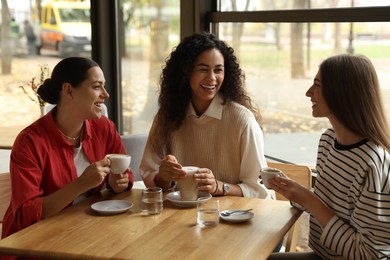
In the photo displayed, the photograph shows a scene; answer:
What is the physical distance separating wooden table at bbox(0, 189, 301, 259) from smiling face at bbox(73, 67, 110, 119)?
40 cm

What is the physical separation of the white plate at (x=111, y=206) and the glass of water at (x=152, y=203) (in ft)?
0.22

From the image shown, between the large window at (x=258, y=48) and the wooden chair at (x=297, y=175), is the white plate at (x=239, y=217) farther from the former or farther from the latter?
the large window at (x=258, y=48)

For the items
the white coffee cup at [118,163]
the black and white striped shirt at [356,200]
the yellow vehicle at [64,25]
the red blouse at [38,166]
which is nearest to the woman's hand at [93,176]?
the white coffee cup at [118,163]

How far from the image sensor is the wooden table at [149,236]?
178 cm

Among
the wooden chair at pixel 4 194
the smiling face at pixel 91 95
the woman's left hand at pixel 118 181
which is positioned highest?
the smiling face at pixel 91 95

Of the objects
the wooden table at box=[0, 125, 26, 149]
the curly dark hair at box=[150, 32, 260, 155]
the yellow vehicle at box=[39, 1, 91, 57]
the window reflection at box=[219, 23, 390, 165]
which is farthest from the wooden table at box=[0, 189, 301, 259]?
the yellow vehicle at box=[39, 1, 91, 57]

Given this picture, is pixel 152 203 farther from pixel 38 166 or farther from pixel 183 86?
pixel 183 86

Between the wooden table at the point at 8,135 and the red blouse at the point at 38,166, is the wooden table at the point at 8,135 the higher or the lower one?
the lower one

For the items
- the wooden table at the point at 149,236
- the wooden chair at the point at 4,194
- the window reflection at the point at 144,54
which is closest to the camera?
the wooden table at the point at 149,236

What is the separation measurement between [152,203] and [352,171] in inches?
27.5

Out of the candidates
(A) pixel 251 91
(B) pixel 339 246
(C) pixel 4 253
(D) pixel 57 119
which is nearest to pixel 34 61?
(A) pixel 251 91

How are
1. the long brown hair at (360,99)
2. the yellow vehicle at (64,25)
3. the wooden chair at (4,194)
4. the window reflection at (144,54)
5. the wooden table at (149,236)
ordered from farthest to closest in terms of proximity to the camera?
the yellow vehicle at (64,25), the window reflection at (144,54), the wooden chair at (4,194), the long brown hair at (360,99), the wooden table at (149,236)

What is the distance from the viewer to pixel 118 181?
7.88 ft

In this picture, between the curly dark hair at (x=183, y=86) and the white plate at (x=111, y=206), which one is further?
the curly dark hair at (x=183, y=86)
